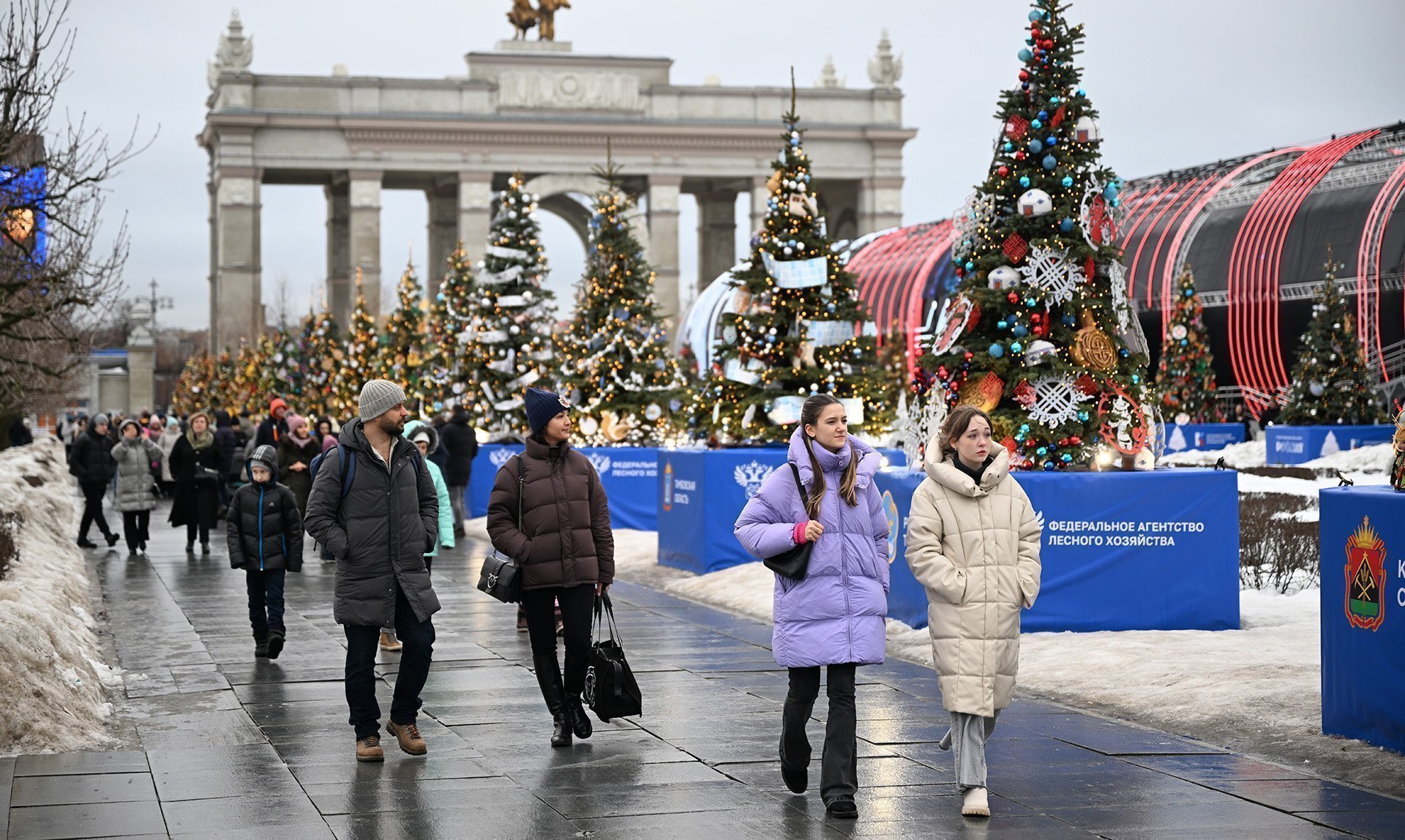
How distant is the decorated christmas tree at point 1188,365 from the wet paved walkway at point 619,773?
1309 inches

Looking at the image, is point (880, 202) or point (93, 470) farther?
point (880, 202)

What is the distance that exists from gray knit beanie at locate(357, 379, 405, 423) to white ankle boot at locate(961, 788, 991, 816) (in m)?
3.52

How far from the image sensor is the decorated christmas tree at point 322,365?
55650 mm

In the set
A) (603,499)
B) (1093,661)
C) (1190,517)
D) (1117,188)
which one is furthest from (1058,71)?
(603,499)

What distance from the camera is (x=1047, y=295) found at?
48.9 ft

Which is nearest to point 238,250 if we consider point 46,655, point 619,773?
point 46,655

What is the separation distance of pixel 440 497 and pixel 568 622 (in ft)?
13.7

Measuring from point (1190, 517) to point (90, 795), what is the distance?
8230 mm

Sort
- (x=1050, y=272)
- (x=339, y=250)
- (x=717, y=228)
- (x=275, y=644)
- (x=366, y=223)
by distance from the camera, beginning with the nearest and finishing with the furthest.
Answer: (x=275, y=644), (x=1050, y=272), (x=366, y=223), (x=339, y=250), (x=717, y=228)

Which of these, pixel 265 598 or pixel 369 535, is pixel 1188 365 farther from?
pixel 369 535

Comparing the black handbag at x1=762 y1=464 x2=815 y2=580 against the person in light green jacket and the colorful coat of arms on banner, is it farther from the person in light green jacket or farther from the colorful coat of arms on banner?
the person in light green jacket

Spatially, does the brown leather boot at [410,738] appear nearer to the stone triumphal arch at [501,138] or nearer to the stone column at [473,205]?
the stone triumphal arch at [501,138]

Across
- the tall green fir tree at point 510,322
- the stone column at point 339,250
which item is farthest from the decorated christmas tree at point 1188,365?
the stone column at point 339,250

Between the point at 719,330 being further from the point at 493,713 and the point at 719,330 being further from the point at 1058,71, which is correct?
the point at 493,713
